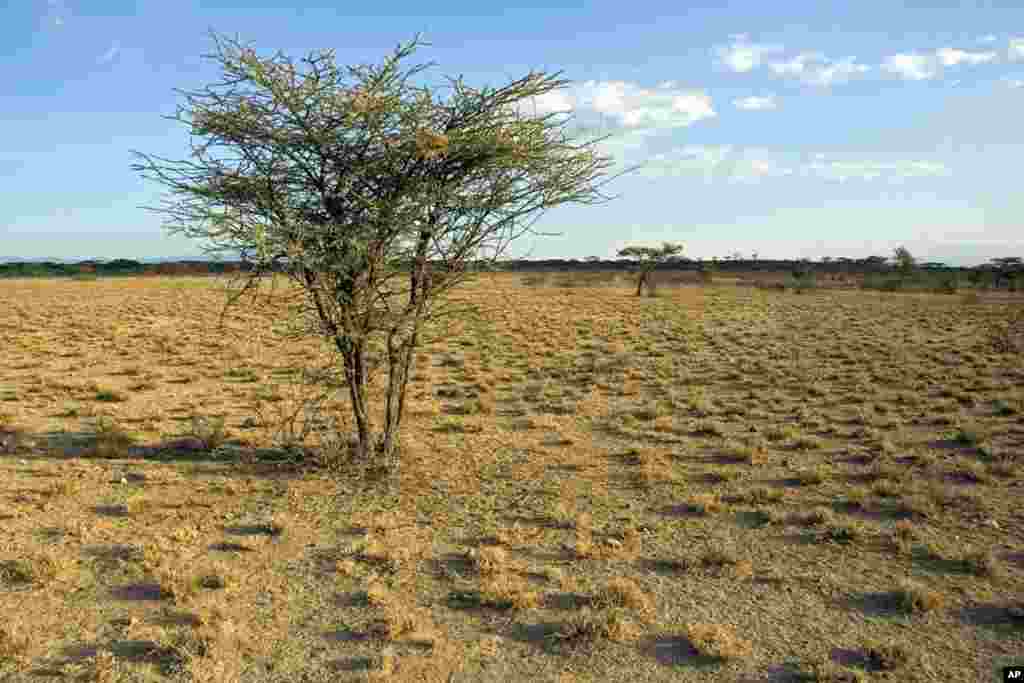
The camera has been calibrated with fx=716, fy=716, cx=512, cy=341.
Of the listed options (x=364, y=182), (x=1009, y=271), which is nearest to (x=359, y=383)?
(x=364, y=182)

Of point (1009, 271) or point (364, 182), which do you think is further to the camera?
point (1009, 271)

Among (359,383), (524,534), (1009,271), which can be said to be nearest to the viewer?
(524,534)

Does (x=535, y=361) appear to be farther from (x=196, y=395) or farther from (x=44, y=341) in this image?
(x=44, y=341)

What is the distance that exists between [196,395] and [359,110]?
813 centimetres

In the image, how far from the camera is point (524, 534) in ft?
20.1

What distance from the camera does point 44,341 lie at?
20.5 meters

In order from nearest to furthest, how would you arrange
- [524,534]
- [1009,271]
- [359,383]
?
[524,534] < [359,383] < [1009,271]

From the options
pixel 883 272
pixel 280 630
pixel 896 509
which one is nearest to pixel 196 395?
pixel 280 630

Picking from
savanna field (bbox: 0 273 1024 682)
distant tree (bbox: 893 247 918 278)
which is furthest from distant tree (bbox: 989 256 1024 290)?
savanna field (bbox: 0 273 1024 682)

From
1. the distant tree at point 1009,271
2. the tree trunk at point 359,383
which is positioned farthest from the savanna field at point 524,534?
the distant tree at point 1009,271

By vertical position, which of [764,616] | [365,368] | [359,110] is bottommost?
[764,616]

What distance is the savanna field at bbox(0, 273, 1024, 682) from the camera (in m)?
4.23

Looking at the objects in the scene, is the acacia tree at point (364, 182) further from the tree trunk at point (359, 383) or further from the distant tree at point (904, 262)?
the distant tree at point (904, 262)

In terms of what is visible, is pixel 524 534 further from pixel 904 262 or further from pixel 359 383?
pixel 904 262
